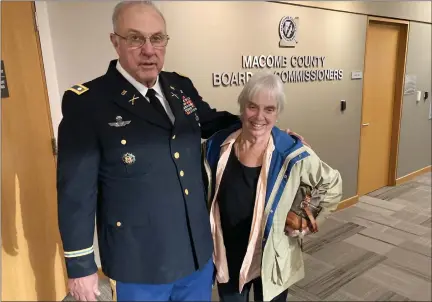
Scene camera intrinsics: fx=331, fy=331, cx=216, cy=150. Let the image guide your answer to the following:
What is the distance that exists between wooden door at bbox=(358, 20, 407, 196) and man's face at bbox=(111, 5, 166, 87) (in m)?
2.82

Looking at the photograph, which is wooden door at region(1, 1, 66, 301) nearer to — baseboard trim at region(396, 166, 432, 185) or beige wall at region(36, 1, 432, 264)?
beige wall at region(36, 1, 432, 264)

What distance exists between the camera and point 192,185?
111cm

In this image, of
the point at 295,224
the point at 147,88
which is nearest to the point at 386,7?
the point at 295,224

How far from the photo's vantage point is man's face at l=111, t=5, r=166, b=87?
0.96 metres

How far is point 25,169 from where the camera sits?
165cm

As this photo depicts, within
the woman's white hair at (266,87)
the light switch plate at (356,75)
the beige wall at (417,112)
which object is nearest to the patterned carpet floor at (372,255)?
the beige wall at (417,112)

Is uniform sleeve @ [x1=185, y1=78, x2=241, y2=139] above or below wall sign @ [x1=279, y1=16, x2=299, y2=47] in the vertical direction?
below

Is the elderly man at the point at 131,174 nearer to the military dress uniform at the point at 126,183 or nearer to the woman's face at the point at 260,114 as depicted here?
the military dress uniform at the point at 126,183

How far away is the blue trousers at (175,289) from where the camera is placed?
1080 millimetres

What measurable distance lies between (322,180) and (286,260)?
1.08 ft

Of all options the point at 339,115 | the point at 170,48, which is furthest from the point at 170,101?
the point at 339,115

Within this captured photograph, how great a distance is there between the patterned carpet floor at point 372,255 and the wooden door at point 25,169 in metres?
0.40

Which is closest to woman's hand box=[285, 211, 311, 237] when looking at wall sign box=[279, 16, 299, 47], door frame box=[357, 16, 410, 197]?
wall sign box=[279, 16, 299, 47]

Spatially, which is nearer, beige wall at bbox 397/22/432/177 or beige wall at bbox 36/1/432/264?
beige wall at bbox 36/1/432/264
